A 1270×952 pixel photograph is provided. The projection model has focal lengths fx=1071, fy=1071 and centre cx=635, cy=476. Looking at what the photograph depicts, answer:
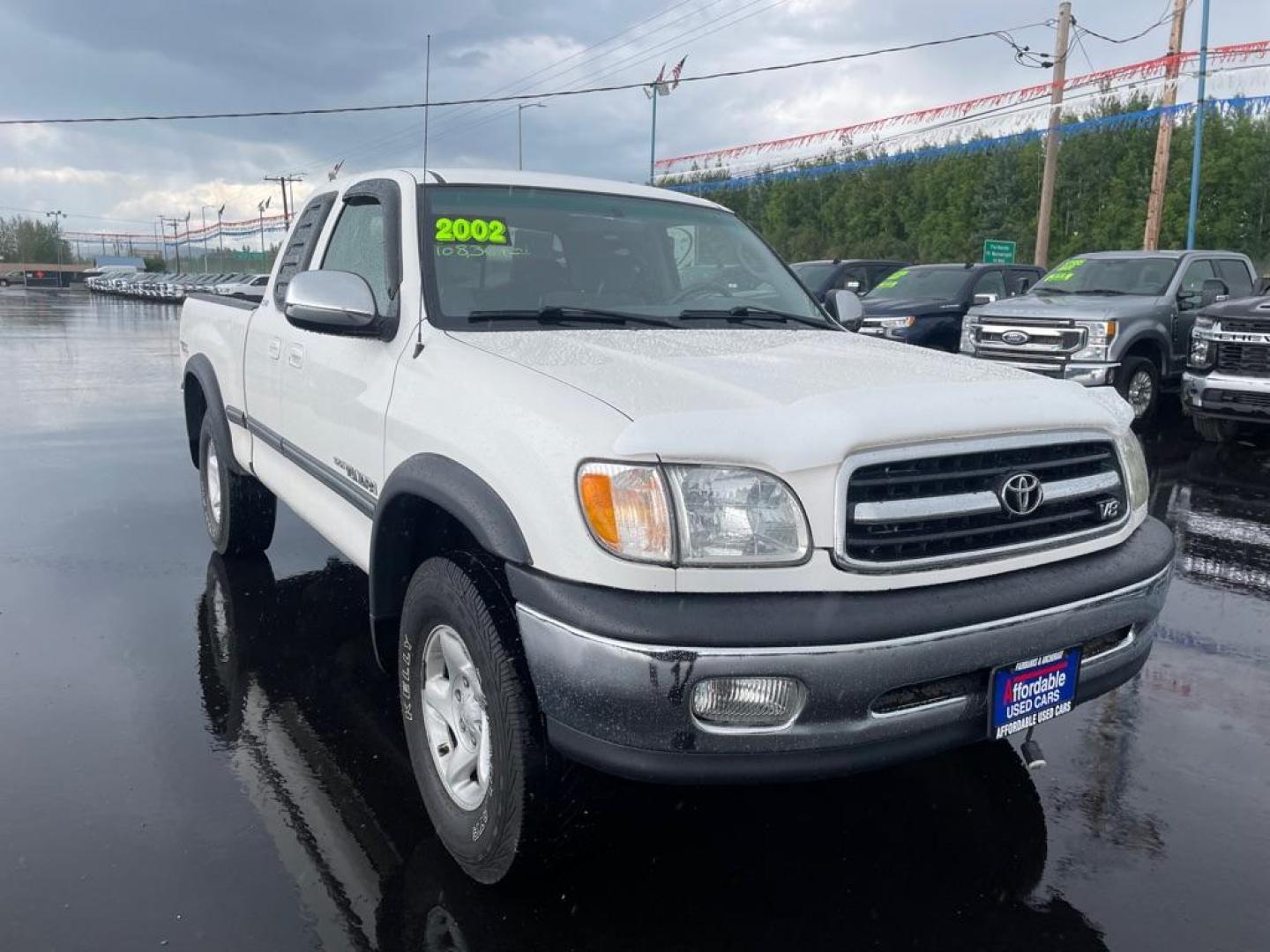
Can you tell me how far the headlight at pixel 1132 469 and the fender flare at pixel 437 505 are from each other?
1764 mm

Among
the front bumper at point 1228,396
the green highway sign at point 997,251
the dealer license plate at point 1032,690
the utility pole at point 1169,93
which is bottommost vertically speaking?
the dealer license plate at point 1032,690

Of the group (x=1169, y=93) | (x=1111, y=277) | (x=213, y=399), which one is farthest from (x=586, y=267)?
(x=1169, y=93)

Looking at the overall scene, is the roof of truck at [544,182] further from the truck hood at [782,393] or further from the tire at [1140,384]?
the tire at [1140,384]

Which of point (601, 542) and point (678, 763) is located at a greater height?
point (601, 542)

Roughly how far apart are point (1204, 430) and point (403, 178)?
8799 mm

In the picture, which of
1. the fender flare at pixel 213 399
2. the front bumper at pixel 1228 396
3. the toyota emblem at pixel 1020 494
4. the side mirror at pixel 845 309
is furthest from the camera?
the front bumper at pixel 1228 396

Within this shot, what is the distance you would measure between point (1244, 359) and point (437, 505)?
8.51 meters

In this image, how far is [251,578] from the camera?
564cm

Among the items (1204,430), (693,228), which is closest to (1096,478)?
(693,228)

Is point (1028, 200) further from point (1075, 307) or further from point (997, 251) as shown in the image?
point (1075, 307)

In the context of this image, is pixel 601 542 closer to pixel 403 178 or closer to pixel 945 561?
pixel 945 561

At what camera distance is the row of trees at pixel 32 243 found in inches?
4810

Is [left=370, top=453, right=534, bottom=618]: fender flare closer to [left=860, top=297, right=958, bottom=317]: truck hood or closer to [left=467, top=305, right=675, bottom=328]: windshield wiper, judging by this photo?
[left=467, top=305, right=675, bottom=328]: windshield wiper

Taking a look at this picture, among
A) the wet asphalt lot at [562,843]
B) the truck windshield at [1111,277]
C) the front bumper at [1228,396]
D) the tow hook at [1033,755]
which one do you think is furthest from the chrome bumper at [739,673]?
the truck windshield at [1111,277]
